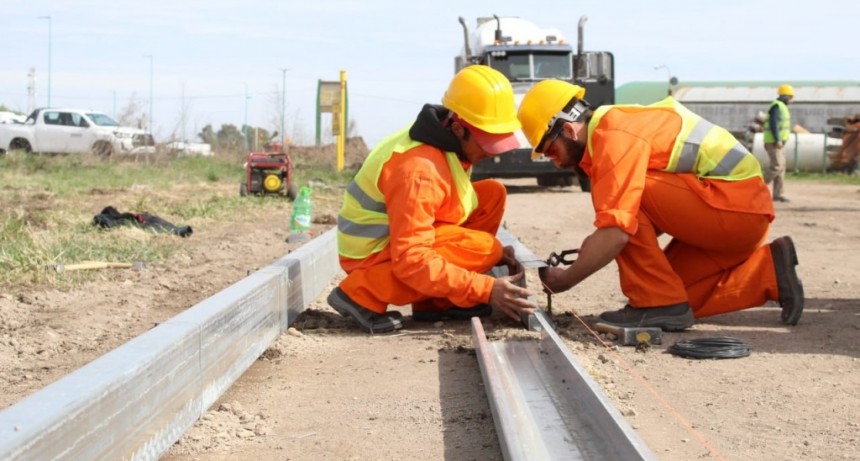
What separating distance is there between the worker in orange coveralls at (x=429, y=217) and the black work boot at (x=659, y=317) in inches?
23.8

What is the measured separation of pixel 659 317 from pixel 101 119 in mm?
28050

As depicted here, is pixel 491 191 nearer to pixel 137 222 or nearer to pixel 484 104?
pixel 484 104

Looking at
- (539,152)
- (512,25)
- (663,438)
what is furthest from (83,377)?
(512,25)

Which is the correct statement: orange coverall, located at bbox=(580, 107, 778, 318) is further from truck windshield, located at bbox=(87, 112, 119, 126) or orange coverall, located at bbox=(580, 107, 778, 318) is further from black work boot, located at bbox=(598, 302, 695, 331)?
truck windshield, located at bbox=(87, 112, 119, 126)

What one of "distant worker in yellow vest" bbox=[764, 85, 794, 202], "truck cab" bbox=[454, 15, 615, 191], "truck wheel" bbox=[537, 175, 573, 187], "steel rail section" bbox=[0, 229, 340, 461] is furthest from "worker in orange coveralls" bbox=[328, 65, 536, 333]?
"truck wheel" bbox=[537, 175, 573, 187]

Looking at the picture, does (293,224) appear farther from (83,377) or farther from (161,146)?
(161,146)

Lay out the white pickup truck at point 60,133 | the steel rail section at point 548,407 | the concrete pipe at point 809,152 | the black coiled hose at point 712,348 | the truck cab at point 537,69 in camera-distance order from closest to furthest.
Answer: the steel rail section at point 548,407 < the black coiled hose at point 712,348 < the truck cab at point 537,69 < the white pickup truck at point 60,133 < the concrete pipe at point 809,152

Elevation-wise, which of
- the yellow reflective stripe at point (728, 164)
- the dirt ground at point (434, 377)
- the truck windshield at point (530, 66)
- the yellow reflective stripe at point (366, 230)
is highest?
the truck windshield at point (530, 66)

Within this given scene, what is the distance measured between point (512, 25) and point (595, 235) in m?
18.0

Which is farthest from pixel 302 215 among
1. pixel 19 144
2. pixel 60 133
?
pixel 19 144

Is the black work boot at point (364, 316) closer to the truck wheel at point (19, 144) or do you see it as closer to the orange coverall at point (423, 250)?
the orange coverall at point (423, 250)

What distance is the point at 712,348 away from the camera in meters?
5.02

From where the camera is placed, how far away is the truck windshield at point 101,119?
30.9 metres

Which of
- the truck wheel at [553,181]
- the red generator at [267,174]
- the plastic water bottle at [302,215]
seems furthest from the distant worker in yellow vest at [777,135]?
the plastic water bottle at [302,215]
